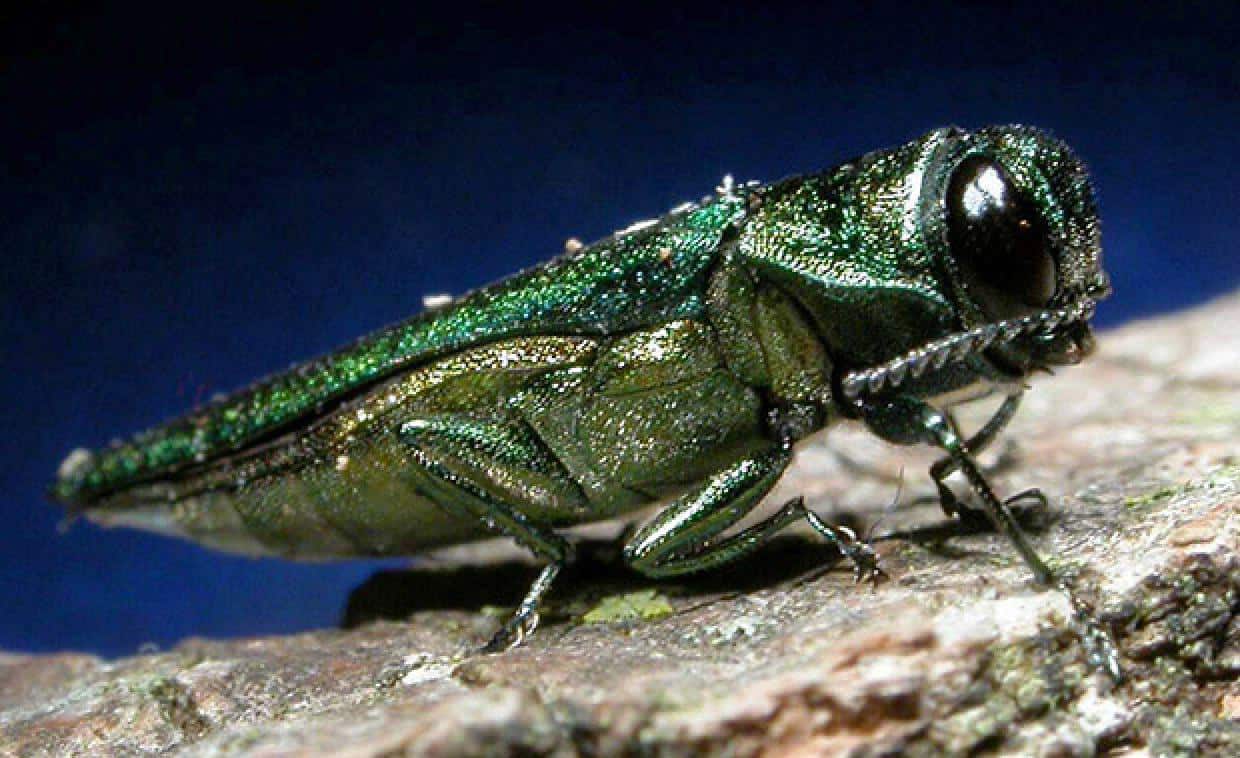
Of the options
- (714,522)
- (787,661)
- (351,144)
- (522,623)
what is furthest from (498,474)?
(351,144)

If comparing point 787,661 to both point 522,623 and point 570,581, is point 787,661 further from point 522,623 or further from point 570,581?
point 570,581

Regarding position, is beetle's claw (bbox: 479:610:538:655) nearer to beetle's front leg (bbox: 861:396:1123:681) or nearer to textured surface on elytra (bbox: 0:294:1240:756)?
textured surface on elytra (bbox: 0:294:1240:756)

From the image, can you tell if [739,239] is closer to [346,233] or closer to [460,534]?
[460,534]

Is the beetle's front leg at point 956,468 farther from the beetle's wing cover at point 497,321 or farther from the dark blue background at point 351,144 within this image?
the dark blue background at point 351,144

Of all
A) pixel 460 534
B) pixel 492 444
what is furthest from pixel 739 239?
pixel 460 534

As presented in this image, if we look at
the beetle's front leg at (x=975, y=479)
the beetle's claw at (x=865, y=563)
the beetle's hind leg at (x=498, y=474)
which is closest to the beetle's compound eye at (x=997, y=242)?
the beetle's front leg at (x=975, y=479)

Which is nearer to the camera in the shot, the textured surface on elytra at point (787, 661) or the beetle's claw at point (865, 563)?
the textured surface on elytra at point (787, 661)
